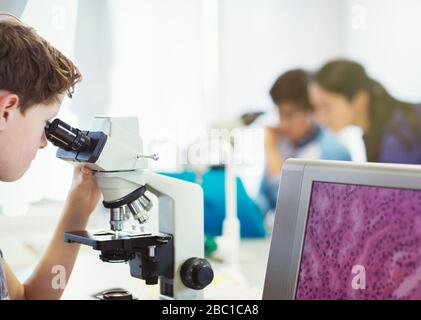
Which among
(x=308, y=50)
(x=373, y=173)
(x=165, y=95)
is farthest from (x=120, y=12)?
(x=373, y=173)

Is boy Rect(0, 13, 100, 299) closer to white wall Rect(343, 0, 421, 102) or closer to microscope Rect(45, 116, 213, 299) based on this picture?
microscope Rect(45, 116, 213, 299)

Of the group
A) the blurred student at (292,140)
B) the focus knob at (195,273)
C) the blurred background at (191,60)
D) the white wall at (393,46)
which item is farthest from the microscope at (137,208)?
the white wall at (393,46)

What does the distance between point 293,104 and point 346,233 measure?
309 centimetres

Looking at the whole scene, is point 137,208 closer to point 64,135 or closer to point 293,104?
point 64,135

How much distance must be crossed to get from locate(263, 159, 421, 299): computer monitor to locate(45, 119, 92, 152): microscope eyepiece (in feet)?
1.25

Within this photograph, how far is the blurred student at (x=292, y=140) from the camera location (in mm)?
3586

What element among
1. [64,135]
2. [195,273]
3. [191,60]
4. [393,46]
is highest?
[393,46]

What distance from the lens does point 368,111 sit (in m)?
4.02

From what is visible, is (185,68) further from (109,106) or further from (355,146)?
(355,146)

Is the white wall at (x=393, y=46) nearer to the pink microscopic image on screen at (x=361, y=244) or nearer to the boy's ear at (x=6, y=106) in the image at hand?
the boy's ear at (x=6, y=106)

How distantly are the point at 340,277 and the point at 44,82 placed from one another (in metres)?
0.56

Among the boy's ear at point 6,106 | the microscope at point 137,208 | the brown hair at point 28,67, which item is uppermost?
the brown hair at point 28,67

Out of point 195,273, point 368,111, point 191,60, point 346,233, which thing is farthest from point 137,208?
point 368,111

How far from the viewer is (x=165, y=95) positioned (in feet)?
11.5
